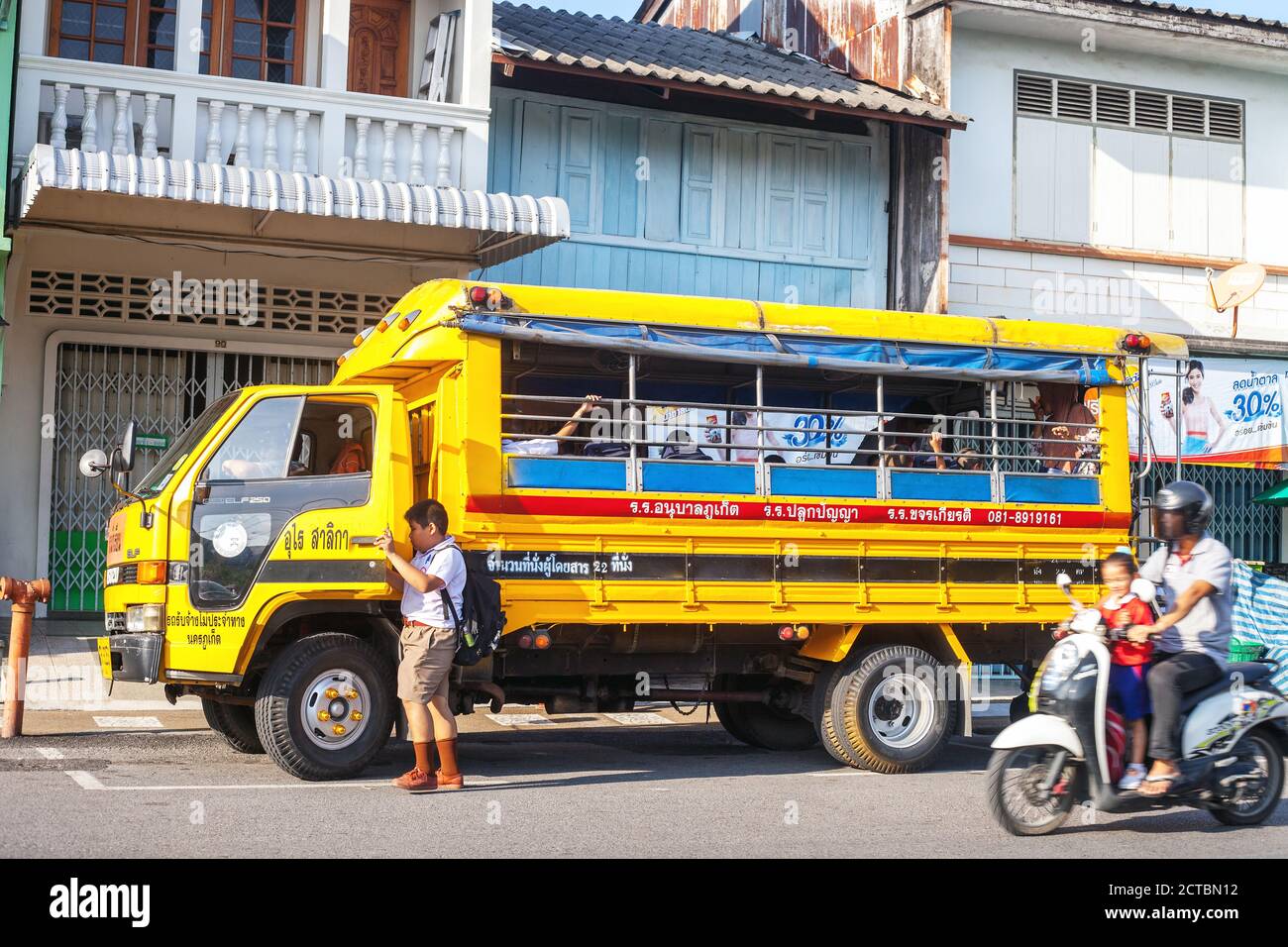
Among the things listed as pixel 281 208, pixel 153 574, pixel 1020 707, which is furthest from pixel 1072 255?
pixel 153 574

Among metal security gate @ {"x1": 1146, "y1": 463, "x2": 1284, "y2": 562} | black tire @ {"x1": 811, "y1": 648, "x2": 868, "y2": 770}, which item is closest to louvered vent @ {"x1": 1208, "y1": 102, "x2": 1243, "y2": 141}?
metal security gate @ {"x1": 1146, "y1": 463, "x2": 1284, "y2": 562}

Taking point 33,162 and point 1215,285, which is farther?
point 1215,285

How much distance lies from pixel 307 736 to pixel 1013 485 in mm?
4733

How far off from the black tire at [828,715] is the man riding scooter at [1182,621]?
2.50 metres

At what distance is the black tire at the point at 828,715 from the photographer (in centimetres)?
950

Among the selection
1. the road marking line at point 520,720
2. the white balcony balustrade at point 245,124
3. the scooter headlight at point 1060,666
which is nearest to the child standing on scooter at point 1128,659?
the scooter headlight at point 1060,666

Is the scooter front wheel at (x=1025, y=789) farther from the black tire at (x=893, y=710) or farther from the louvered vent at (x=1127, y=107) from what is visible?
the louvered vent at (x=1127, y=107)

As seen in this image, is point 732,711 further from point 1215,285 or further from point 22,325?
point 1215,285

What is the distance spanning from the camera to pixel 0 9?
11703 millimetres

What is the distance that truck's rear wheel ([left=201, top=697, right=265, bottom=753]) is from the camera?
9438mm

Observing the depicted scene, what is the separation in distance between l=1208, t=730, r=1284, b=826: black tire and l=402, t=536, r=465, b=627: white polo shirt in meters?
4.00

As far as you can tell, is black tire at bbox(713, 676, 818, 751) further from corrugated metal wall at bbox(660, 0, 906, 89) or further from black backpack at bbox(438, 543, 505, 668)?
corrugated metal wall at bbox(660, 0, 906, 89)

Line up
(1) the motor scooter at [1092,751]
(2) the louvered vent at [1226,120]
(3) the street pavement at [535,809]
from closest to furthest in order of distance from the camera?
(3) the street pavement at [535,809] < (1) the motor scooter at [1092,751] < (2) the louvered vent at [1226,120]

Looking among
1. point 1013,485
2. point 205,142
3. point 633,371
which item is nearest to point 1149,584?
point 1013,485
